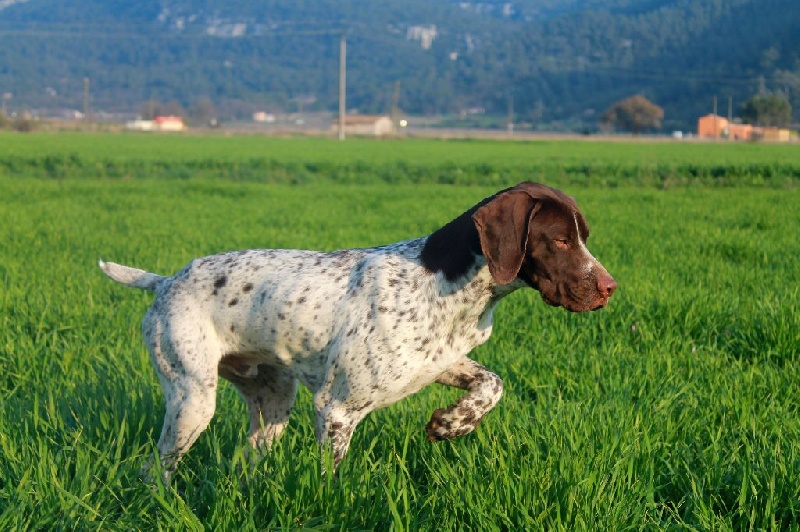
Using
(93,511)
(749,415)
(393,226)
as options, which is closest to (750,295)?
(749,415)

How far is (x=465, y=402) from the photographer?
4141 millimetres

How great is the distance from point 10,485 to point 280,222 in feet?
41.6

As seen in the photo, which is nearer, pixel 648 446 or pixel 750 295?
pixel 648 446

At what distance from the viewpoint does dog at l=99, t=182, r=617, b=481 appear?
3807 millimetres

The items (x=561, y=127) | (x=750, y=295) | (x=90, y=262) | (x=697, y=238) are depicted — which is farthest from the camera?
(x=561, y=127)

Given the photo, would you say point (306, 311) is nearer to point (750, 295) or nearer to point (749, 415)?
point (749, 415)

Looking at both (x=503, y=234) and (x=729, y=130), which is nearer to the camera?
(x=503, y=234)

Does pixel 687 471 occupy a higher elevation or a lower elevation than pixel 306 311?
lower

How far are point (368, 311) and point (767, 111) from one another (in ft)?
429

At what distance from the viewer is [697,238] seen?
13102mm

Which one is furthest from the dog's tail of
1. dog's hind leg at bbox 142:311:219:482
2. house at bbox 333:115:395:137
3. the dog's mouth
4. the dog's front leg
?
house at bbox 333:115:395:137

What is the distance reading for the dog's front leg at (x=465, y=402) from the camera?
412 centimetres

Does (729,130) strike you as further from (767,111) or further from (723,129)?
(767,111)

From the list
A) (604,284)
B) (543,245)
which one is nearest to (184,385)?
(543,245)
